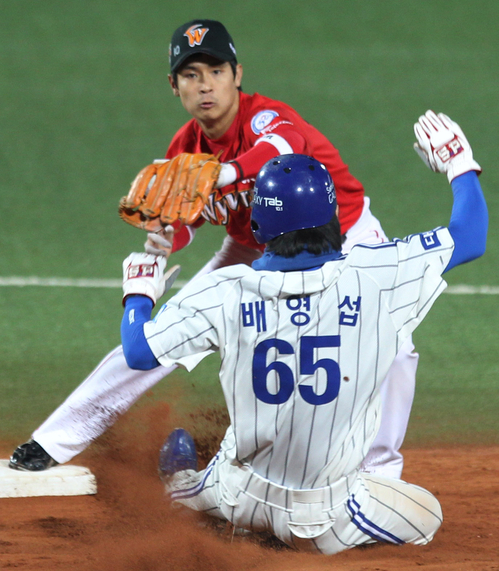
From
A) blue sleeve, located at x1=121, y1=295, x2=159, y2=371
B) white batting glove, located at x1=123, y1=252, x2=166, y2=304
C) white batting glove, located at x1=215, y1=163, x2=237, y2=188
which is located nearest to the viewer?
blue sleeve, located at x1=121, y1=295, x2=159, y2=371

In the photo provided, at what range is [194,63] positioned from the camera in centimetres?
Result: 454

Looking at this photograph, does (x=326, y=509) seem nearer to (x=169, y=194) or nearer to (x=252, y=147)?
(x=169, y=194)

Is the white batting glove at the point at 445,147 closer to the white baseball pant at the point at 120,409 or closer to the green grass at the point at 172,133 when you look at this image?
the white baseball pant at the point at 120,409

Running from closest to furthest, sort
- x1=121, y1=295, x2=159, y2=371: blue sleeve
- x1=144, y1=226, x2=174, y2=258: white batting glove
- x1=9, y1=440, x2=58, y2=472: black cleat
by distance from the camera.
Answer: x1=121, y1=295, x2=159, y2=371: blue sleeve → x1=144, y1=226, x2=174, y2=258: white batting glove → x1=9, y1=440, x2=58, y2=472: black cleat

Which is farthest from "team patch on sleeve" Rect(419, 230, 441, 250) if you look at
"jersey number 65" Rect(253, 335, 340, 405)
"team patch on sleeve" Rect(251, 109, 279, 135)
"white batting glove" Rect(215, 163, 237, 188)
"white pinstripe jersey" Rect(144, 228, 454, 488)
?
"team patch on sleeve" Rect(251, 109, 279, 135)

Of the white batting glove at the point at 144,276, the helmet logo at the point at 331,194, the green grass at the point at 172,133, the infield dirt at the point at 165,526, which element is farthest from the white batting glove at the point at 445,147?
the green grass at the point at 172,133

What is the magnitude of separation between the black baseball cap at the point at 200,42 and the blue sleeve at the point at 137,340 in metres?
1.57

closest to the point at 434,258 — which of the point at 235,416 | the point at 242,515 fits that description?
the point at 235,416

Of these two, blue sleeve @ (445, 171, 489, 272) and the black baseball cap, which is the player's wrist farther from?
the black baseball cap

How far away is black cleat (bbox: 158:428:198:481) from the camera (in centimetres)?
418

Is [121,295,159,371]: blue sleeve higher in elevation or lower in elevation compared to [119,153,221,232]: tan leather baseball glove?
lower

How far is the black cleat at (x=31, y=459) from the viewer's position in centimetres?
443

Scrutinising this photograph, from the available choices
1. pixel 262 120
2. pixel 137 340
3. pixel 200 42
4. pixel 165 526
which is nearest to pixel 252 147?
pixel 262 120

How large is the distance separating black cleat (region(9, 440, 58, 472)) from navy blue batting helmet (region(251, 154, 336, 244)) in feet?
5.97
